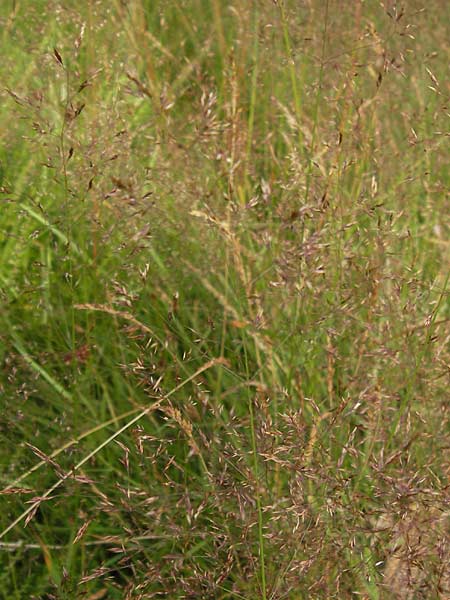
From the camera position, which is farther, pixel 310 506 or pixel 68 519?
pixel 68 519

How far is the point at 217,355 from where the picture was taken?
5.44 feet

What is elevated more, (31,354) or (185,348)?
(31,354)

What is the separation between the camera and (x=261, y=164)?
2.39 meters

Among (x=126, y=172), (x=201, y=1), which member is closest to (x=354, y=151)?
(x=126, y=172)

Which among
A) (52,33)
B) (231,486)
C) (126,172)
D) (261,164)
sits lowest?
(261,164)

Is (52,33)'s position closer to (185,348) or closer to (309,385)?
(185,348)

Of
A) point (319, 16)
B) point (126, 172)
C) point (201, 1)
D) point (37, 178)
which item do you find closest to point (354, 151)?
point (126, 172)

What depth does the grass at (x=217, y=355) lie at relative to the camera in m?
1.28

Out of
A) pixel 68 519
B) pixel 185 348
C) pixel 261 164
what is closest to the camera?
pixel 68 519

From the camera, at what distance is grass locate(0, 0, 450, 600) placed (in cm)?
128

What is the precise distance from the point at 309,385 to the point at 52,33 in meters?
1.29

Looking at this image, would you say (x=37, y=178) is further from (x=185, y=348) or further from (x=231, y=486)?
(x=231, y=486)

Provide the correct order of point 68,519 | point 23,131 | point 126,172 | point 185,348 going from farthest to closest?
point 23,131 < point 126,172 < point 185,348 < point 68,519

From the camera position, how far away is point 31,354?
1.75 m
